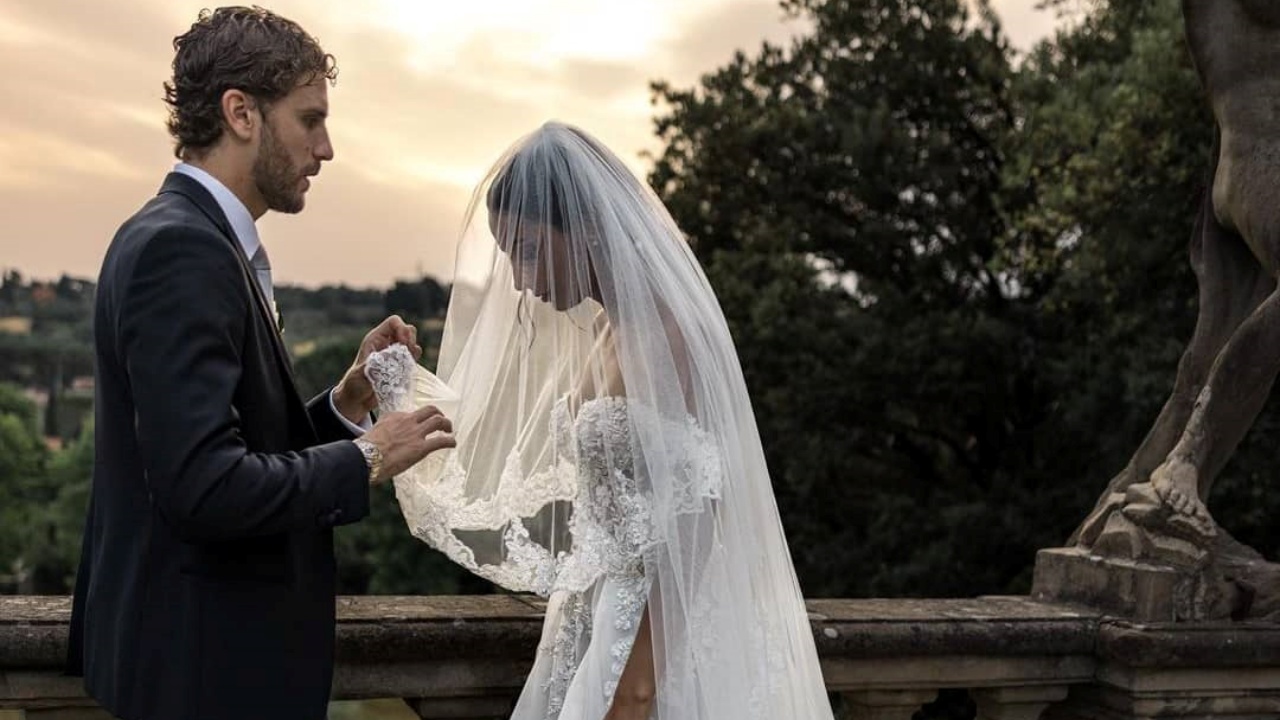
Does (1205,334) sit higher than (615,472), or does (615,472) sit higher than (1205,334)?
(1205,334)

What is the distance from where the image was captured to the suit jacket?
194cm

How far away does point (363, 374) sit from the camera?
8.88 ft

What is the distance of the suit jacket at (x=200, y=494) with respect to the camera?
1938mm

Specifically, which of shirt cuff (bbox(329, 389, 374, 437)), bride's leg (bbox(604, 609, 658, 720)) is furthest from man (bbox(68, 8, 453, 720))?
bride's leg (bbox(604, 609, 658, 720))

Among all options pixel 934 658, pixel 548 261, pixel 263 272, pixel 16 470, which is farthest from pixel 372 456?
pixel 16 470

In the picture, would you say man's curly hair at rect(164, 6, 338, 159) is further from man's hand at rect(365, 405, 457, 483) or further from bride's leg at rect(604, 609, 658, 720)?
bride's leg at rect(604, 609, 658, 720)

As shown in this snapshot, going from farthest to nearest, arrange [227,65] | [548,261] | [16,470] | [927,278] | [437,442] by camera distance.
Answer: [16,470] < [927,278] < [548,261] < [437,442] < [227,65]

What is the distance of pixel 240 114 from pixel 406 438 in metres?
0.58

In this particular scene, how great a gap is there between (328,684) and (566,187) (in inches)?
43.4

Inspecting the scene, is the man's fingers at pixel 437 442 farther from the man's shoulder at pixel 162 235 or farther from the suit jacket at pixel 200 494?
the man's shoulder at pixel 162 235

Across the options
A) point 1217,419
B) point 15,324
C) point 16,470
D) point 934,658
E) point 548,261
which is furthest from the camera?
point 16,470

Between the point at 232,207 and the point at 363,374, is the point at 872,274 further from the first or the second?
the point at 232,207

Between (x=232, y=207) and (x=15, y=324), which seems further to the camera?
(x=15, y=324)

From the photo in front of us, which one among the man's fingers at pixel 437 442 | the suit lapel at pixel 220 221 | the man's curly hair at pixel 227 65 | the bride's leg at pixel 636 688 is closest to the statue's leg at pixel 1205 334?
the bride's leg at pixel 636 688
